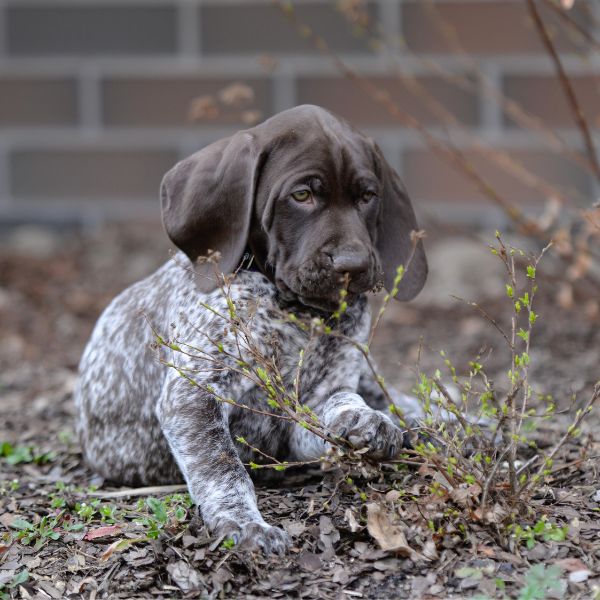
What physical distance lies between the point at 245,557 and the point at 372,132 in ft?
20.8

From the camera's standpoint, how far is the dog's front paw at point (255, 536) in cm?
322

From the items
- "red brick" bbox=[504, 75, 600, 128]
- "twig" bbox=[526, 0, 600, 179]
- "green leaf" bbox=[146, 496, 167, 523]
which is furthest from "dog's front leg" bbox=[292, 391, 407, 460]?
"red brick" bbox=[504, 75, 600, 128]

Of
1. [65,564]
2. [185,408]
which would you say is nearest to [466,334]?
[185,408]

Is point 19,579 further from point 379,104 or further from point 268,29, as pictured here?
point 268,29

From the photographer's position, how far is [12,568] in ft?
11.1

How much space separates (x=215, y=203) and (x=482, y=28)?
5.72 meters

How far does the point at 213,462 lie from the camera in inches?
Result: 140

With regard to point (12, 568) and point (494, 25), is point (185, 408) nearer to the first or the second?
point (12, 568)

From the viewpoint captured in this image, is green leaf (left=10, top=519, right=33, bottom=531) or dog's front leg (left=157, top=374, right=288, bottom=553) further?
green leaf (left=10, top=519, right=33, bottom=531)

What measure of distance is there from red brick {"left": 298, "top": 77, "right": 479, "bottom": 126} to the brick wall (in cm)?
1

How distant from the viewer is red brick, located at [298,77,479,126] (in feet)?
29.5

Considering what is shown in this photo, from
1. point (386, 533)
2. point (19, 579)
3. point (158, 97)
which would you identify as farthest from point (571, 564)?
point (158, 97)

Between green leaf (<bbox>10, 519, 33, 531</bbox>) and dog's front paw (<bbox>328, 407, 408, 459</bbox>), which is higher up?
dog's front paw (<bbox>328, 407, 408, 459</bbox>)

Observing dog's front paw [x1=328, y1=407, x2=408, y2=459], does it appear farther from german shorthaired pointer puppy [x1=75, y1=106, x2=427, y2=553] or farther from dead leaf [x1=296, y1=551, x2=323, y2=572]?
dead leaf [x1=296, y1=551, x2=323, y2=572]
